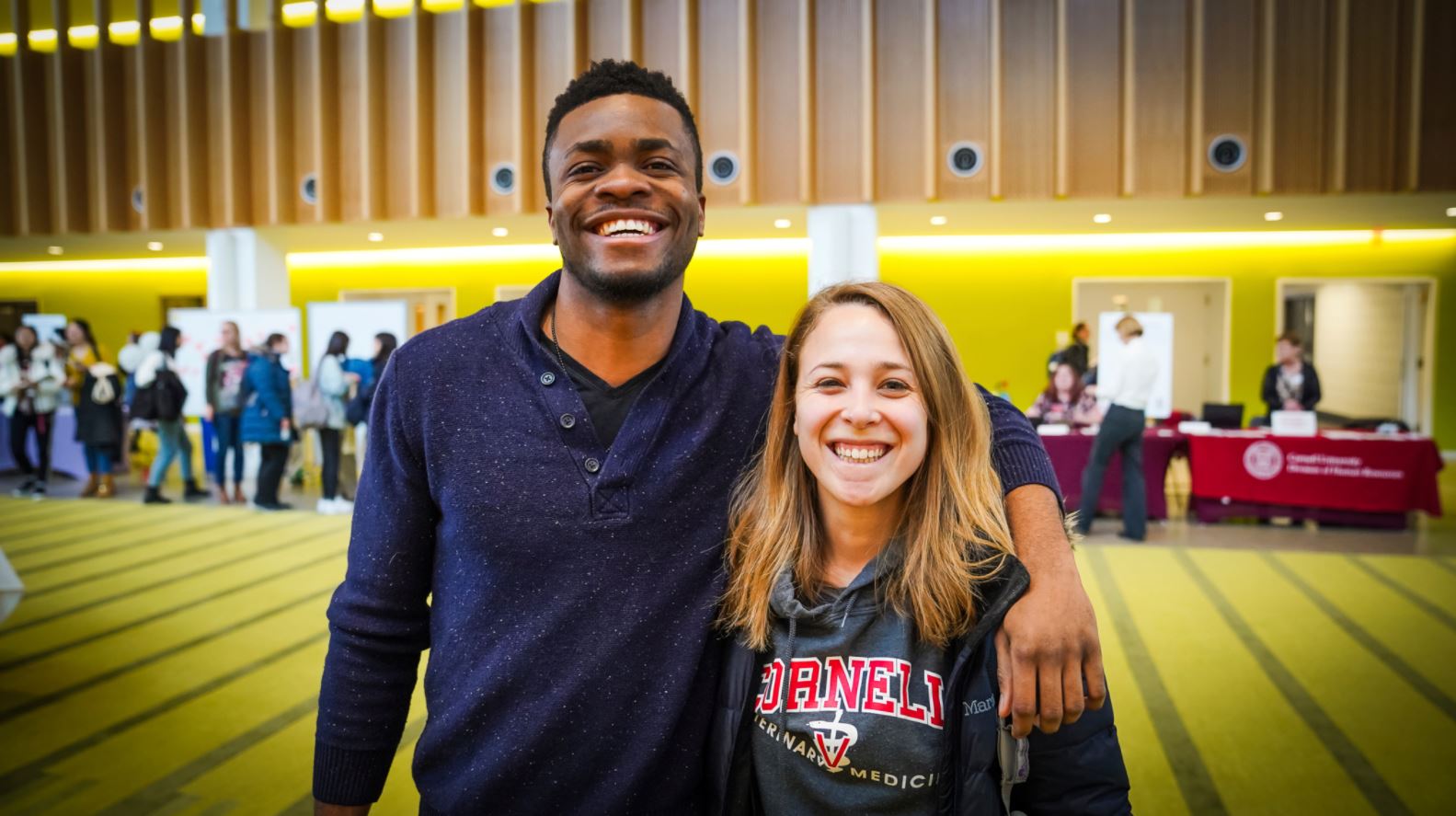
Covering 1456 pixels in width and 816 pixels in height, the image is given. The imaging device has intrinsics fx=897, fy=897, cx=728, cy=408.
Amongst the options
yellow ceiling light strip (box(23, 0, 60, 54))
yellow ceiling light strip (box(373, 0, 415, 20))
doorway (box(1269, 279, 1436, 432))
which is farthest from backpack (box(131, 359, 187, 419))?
doorway (box(1269, 279, 1436, 432))

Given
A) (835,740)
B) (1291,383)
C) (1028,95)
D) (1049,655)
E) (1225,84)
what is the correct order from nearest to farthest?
(1049,655)
(835,740)
(1291,383)
(1225,84)
(1028,95)

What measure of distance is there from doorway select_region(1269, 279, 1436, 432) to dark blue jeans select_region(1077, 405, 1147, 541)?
A: 643 cm

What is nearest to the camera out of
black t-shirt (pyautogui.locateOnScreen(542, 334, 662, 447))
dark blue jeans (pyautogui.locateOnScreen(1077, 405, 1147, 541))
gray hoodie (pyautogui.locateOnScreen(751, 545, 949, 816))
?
gray hoodie (pyautogui.locateOnScreen(751, 545, 949, 816))

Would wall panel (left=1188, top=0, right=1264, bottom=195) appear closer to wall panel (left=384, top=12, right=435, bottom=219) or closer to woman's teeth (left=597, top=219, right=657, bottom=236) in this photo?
wall panel (left=384, top=12, right=435, bottom=219)

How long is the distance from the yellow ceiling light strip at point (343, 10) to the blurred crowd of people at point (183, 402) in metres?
3.74

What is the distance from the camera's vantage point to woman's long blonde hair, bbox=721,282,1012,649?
4.30 feet

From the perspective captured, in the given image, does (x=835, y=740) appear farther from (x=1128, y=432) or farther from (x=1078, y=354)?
(x=1078, y=354)

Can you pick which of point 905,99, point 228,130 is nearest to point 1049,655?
point 905,99

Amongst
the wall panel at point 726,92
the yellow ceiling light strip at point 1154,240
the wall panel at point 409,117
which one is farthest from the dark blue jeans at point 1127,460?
the wall panel at point 409,117

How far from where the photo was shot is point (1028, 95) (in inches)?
320

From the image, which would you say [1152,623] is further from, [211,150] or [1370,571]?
[211,150]

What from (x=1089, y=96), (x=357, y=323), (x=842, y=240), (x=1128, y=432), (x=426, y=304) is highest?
(x=1089, y=96)

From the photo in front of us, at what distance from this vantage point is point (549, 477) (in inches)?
50.7

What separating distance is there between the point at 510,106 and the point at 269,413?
3917 mm
